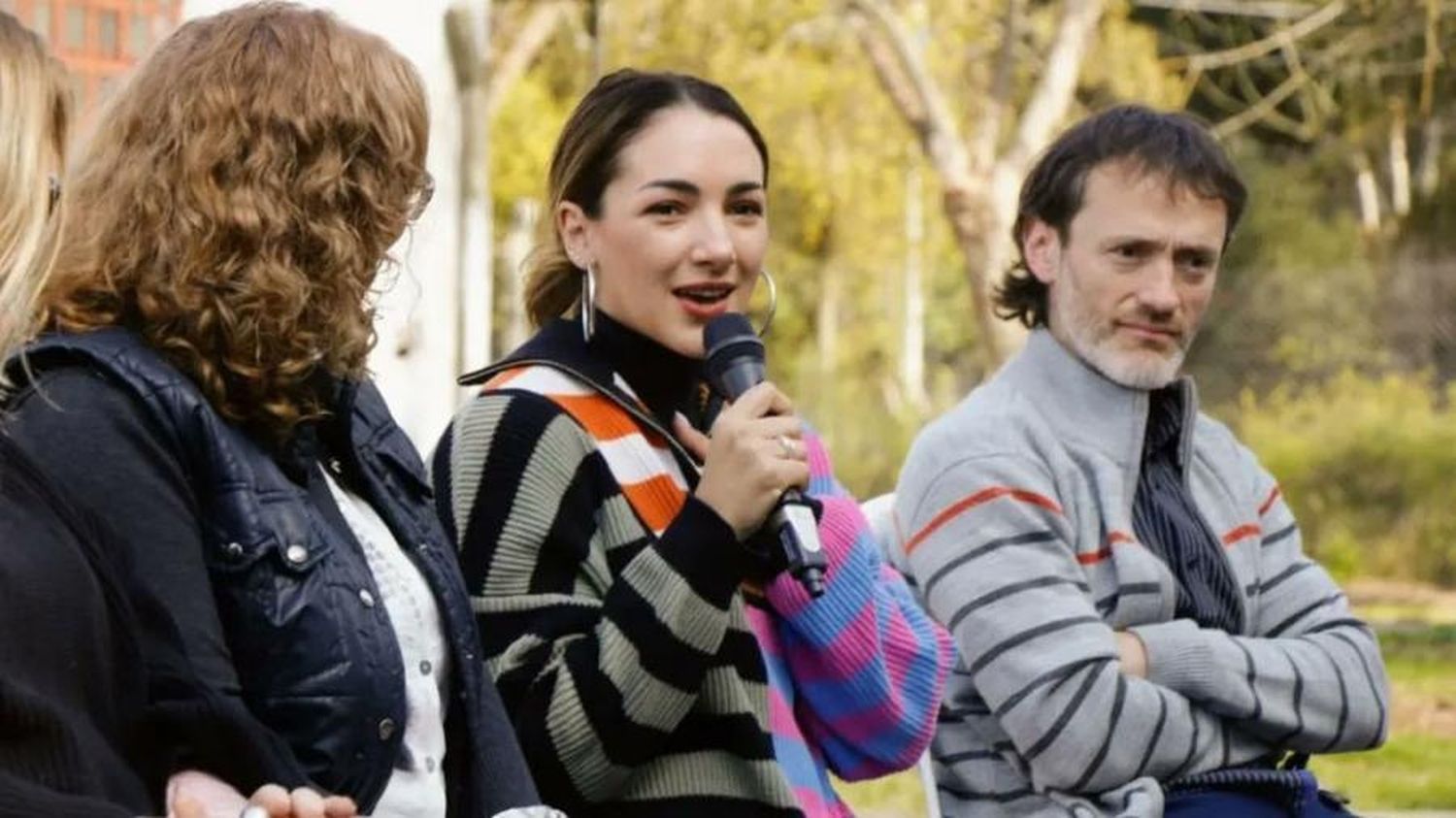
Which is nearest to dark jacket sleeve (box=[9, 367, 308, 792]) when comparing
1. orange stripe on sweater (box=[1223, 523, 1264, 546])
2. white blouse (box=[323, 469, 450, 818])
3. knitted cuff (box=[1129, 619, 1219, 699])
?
white blouse (box=[323, 469, 450, 818])

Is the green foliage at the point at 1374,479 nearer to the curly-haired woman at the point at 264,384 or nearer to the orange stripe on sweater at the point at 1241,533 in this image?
the orange stripe on sweater at the point at 1241,533

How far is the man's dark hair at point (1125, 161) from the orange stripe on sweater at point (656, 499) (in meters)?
1.24

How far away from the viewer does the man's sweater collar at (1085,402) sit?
4.59 meters

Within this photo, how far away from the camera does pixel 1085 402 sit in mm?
4633

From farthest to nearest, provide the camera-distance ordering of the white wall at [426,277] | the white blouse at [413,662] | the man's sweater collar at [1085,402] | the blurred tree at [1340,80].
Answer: the blurred tree at [1340,80]
the white wall at [426,277]
the man's sweater collar at [1085,402]
the white blouse at [413,662]

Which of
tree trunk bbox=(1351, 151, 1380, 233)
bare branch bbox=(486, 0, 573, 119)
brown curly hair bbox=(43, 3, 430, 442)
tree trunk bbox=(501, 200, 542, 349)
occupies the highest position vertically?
brown curly hair bbox=(43, 3, 430, 442)

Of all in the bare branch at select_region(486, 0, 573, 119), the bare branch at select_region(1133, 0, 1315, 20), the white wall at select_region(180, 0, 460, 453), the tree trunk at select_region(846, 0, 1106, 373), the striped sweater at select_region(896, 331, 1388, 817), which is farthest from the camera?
the bare branch at select_region(1133, 0, 1315, 20)

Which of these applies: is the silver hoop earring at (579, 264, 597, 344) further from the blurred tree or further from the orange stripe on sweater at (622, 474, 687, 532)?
the blurred tree

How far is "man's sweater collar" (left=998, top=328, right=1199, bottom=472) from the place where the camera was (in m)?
4.59

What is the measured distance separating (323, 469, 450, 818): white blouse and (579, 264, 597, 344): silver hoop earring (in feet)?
2.57

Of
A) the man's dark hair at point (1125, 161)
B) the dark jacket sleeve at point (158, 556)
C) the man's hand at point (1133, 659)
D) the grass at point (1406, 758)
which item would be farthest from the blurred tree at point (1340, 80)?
the dark jacket sleeve at point (158, 556)

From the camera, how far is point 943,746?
455cm

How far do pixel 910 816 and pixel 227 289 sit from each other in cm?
600

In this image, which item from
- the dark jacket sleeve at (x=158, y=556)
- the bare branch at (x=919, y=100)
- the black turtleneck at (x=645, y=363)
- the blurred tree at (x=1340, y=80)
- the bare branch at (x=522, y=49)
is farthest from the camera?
the bare branch at (x=522, y=49)
